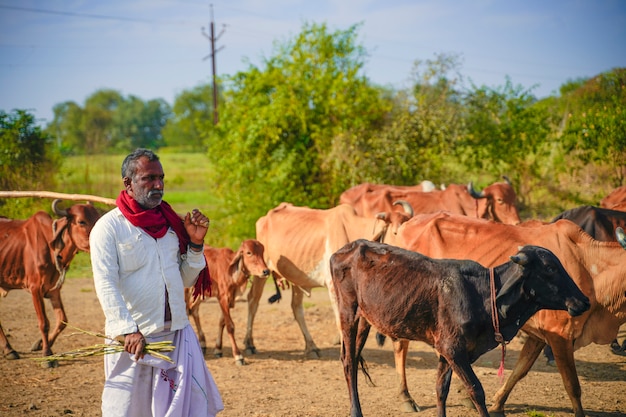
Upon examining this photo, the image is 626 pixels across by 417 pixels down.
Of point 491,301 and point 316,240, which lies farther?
point 316,240

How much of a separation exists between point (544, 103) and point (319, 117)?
7317mm

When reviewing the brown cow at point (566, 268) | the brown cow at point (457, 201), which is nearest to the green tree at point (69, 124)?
the brown cow at point (457, 201)

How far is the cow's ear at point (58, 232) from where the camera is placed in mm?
9172

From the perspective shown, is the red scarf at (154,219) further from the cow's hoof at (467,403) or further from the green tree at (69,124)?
the green tree at (69,124)

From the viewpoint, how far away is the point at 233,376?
27.8ft

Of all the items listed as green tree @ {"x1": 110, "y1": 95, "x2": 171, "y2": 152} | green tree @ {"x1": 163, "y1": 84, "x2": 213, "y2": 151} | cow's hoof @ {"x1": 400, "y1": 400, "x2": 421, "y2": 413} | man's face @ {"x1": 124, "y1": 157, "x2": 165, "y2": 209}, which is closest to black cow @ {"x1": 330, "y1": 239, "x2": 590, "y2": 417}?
cow's hoof @ {"x1": 400, "y1": 400, "x2": 421, "y2": 413}

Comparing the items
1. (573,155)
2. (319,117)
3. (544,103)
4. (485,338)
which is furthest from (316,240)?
(544,103)

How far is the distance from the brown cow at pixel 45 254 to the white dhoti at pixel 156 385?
5.12 m

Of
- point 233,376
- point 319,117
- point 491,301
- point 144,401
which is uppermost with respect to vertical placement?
point 319,117

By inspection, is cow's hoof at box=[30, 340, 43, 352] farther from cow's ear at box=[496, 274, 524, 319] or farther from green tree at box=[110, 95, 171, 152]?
green tree at box=[110, 95, 171, 152]

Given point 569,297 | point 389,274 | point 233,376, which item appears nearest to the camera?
point 569,297

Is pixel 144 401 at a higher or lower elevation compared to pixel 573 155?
lower

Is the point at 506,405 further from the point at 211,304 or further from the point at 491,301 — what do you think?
the point at 211,304

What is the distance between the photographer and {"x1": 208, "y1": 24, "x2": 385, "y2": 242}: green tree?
702 inches
